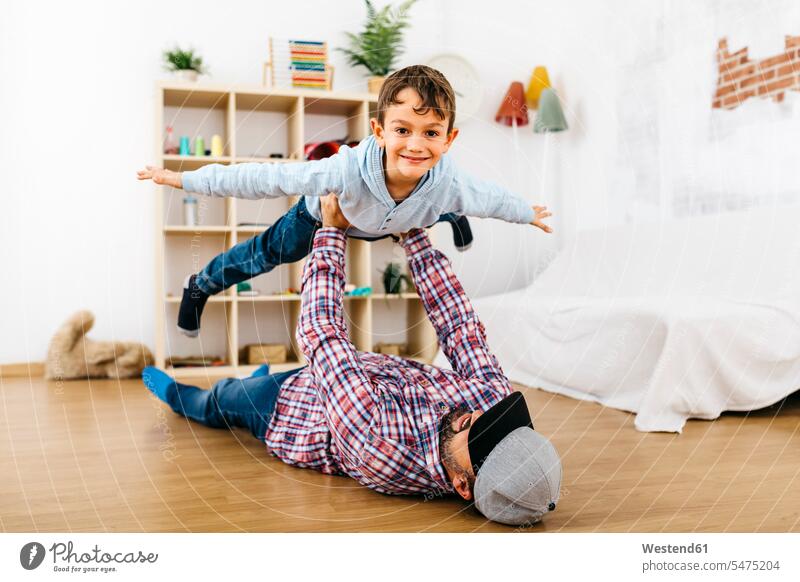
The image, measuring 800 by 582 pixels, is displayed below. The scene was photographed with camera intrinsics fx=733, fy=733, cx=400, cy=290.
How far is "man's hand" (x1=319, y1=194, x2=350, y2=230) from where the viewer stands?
1435 millimetres

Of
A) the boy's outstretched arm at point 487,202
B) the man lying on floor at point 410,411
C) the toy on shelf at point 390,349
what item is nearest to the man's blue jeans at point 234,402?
the man lying on floor at point 410,411

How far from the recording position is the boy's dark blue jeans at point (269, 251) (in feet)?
5.52

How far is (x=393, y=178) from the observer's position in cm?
131

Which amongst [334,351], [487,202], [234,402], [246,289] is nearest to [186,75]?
[246,289]

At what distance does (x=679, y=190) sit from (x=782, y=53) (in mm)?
672

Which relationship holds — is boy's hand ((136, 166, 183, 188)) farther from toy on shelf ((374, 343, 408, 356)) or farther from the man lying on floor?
toy on shelf ((374, 343, 408, 356))

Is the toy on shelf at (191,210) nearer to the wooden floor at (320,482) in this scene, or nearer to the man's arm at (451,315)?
the wooden floor at (320,482)

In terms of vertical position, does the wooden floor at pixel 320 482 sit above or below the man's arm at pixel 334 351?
below

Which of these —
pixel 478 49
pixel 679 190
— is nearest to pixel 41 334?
pixel 478 49

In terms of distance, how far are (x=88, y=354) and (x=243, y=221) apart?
86cm
